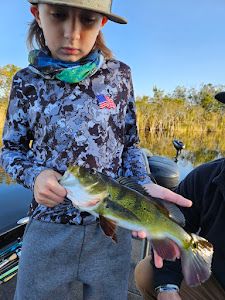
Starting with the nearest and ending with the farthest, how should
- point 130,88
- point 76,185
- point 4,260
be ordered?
point 76,185, point 130,88, point 4,260

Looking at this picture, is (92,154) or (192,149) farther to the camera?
(192,149)

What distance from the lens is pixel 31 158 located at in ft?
5.53

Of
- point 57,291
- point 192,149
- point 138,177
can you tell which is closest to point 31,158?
point 138,177

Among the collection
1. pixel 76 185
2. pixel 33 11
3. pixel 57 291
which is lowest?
pixel 57 291

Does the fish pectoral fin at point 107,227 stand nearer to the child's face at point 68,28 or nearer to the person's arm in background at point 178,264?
the child's face at point 68,28

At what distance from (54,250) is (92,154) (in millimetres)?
490

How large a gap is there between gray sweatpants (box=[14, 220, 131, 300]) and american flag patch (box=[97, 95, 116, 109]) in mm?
592

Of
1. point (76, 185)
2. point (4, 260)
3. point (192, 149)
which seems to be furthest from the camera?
point (192, 149)

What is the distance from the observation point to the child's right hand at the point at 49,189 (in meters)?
1.34

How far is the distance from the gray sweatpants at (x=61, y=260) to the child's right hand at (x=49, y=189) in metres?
0.25

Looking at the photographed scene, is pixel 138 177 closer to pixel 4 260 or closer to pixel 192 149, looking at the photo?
pixel 4 260

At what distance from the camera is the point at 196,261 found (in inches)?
60.7

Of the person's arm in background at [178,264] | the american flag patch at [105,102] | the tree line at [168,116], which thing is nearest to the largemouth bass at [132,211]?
the american flag patch at [105,102]

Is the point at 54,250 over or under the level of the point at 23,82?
under
